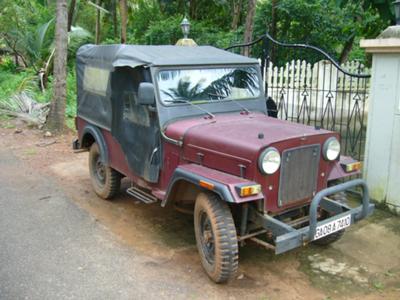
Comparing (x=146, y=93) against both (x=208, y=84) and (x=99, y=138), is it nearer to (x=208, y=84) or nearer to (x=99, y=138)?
(x=208, y=84)

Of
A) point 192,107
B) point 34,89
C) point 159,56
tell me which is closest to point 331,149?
point 192,107

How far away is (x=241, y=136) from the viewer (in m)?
3.96

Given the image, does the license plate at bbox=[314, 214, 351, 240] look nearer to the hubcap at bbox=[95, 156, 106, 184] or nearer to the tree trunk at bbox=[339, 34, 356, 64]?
the hubcap at bbox=[95, 156, 106, 184]

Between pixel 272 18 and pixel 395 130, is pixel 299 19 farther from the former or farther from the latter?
pixel 395 130

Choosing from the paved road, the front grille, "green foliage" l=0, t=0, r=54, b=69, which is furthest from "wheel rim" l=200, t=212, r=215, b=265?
"green foliage" l=0, t=0, r=54, b=69

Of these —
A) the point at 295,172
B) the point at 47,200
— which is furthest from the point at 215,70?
the point at 47,200

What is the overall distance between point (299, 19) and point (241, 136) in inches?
365

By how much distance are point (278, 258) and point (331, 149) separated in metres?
1.23

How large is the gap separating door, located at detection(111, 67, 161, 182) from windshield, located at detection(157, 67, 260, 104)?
0.23 metres

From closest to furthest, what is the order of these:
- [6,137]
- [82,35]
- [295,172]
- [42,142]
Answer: [295,172] → [42,142] → [6,137] → [82,35]

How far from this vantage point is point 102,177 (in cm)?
627

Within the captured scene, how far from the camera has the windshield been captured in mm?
4695

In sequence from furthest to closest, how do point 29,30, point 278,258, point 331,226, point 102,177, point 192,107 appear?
point 29,30 < point 102,177 < point 192,107 < point 278,258 < point 331,226

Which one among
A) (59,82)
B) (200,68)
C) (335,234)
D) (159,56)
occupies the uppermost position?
(159,56)
